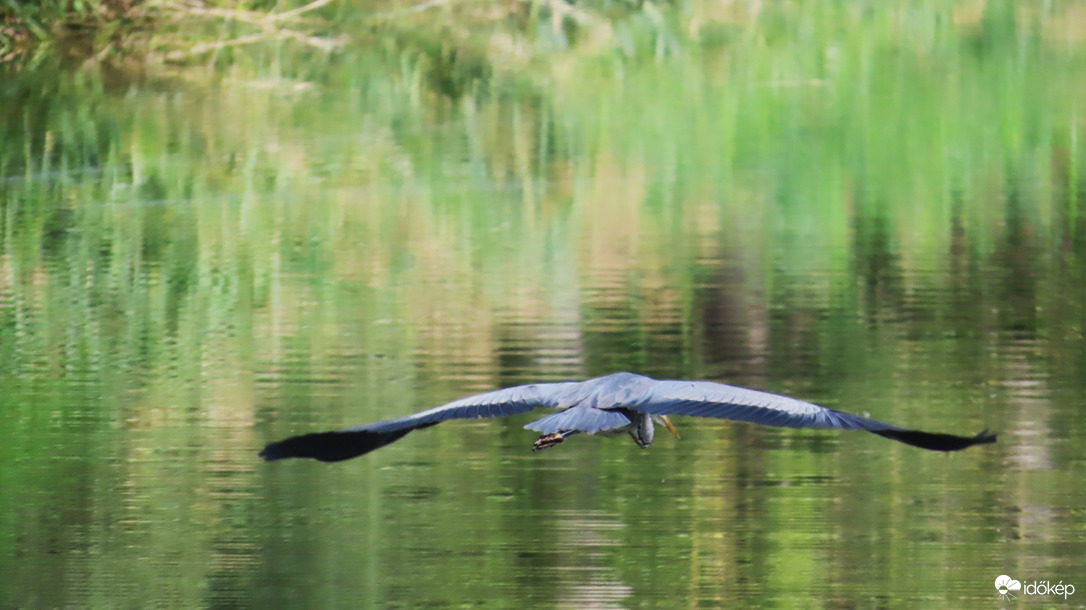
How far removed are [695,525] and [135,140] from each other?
466cm

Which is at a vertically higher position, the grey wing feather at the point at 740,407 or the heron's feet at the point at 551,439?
the grey wing feather at the point at 740,407

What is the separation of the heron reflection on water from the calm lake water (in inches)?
38.9

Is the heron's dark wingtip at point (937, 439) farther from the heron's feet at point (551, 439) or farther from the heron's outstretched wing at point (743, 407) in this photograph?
the heron's feet at point (551, 439)

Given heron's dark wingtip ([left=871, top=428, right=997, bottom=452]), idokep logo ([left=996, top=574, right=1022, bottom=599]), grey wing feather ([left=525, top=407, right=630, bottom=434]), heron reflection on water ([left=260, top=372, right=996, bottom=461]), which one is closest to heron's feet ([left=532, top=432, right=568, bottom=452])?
heron reflection on water ([left=260, top=372, right=996, bottom=461])

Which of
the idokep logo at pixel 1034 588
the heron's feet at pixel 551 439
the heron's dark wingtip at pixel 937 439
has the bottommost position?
the idokep logo at pixel 1034 588

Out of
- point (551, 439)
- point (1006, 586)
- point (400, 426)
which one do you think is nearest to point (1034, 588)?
point (1006, 586)

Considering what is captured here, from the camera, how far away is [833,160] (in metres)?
8.11

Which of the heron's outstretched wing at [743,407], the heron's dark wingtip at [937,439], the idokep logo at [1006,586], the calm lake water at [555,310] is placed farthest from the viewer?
the calm lake water at [555,310]

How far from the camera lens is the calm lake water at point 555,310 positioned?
483 centimetres

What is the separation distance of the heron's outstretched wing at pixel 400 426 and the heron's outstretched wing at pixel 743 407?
211 millimetres

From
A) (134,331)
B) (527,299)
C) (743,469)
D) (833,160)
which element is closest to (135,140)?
(134,331)

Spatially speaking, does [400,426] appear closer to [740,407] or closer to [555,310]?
[740,407]

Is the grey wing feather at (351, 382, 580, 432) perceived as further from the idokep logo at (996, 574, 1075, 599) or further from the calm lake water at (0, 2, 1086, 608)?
the idokep logo at (996, 574, 1075, 599)

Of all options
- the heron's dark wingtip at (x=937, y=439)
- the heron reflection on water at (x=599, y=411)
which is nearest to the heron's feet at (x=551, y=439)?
the heron reflection on water at (x=599, y=411)
